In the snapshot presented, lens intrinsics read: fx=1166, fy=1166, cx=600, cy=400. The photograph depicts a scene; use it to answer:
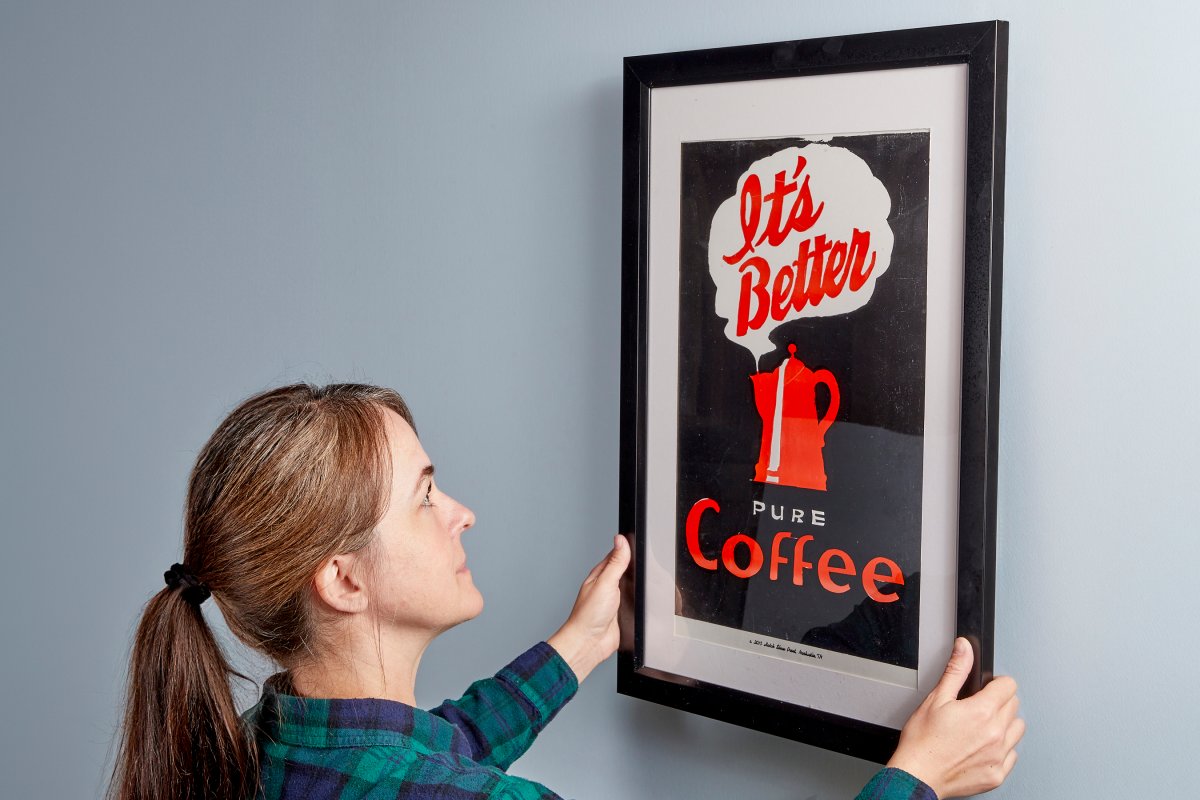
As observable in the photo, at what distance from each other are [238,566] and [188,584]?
5 centimetres

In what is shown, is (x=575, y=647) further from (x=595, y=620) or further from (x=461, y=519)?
(x=461, y=519)

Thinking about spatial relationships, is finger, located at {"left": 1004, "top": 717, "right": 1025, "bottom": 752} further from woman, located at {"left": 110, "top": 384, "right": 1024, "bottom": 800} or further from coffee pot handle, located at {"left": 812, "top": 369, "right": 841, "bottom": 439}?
coffee pot handle, located at {"left": 812, "top": 369, "right": 841, "bottom": 439}

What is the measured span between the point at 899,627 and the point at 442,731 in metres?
0.37

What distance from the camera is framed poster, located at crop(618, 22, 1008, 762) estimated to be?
829 millimetres

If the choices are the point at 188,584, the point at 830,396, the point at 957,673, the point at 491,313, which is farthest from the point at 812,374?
the point at 188,584

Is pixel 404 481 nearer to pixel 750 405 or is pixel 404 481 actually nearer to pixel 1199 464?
pixel 750 405

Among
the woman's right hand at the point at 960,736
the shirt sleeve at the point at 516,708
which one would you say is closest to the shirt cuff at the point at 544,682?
the shirt sleeve at the point at 516,708

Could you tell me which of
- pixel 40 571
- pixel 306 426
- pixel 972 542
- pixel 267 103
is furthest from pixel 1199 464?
pixel 40 571

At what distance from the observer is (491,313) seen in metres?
1.14

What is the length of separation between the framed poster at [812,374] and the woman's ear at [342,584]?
24 cm

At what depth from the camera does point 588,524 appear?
110 cm

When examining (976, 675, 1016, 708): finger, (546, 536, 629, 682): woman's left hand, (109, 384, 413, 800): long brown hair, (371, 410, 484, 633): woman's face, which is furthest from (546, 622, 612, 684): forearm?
(976, 675, 1016, 708): finger

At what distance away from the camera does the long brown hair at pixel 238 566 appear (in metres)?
0.87

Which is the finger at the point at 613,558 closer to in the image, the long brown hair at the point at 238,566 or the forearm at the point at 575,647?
the forearm at the point at 575,647
